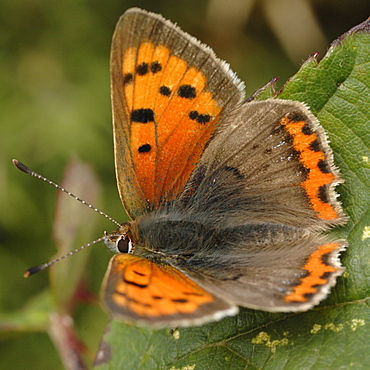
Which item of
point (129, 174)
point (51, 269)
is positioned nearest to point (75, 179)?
point (51, 269)

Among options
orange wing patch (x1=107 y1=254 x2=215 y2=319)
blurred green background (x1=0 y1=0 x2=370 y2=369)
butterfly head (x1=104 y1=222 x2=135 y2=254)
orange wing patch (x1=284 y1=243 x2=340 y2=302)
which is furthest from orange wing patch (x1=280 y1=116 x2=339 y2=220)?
blurred green background (x1=0 y1=0 x2=370 y2=369)

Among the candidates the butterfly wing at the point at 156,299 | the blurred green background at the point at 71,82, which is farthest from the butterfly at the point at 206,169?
the blurred green background at the point at 71,82

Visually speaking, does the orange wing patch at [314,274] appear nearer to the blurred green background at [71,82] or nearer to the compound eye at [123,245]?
the compound eye at [123,245]

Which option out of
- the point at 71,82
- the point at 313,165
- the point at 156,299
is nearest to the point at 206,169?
the point at 313,165

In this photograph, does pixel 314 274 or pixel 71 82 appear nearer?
pixel 314 274

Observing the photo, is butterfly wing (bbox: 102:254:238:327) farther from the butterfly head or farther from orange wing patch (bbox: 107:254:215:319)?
the butterfly head

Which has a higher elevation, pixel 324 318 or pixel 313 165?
pixel 313 165

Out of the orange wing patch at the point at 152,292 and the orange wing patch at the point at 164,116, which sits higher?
the orange wing patch at the point at 164,116

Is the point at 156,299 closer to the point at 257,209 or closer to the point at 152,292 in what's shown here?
the point at 152,292

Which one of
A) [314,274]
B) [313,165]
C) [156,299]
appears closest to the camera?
[156,299]
